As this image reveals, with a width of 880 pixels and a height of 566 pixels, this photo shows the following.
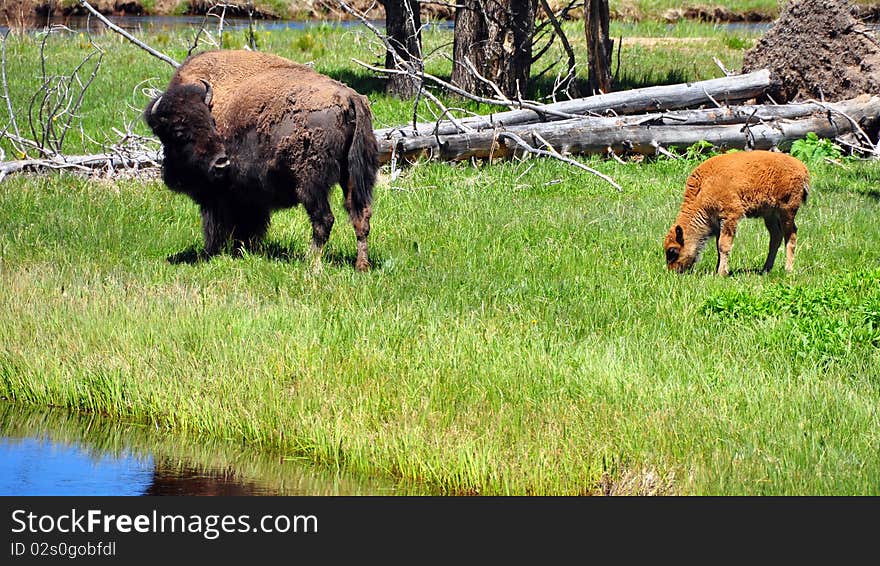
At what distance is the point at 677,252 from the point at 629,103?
5973mm

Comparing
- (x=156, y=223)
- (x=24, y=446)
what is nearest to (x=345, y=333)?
(x=24, y=446)

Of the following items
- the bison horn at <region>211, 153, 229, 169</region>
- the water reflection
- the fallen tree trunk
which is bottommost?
the water reflection

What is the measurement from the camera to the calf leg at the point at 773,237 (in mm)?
10031

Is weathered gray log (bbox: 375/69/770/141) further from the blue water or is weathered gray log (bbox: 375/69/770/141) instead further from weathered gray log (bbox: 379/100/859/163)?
the blue water

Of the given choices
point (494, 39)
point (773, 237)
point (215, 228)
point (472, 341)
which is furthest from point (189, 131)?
point (494, 39)

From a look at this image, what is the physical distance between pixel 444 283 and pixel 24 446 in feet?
12.4

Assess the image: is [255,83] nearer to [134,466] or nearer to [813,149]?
[134,466]

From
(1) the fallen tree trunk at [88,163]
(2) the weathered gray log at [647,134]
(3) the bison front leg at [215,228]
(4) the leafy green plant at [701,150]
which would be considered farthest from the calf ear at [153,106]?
(4) the leafy green plant at [701,150]

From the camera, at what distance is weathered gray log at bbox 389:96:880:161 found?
14.3m

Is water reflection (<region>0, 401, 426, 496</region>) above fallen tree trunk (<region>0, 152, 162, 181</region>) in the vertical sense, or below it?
below

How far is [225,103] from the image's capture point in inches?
391

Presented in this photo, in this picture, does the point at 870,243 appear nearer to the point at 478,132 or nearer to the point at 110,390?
the point at 478,132

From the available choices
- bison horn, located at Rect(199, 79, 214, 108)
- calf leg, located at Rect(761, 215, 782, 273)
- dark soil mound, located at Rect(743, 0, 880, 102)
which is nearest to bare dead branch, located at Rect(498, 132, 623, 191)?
calf leg, located at Rect(761, 215, 782, 273)

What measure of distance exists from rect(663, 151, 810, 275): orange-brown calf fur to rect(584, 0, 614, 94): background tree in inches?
300
